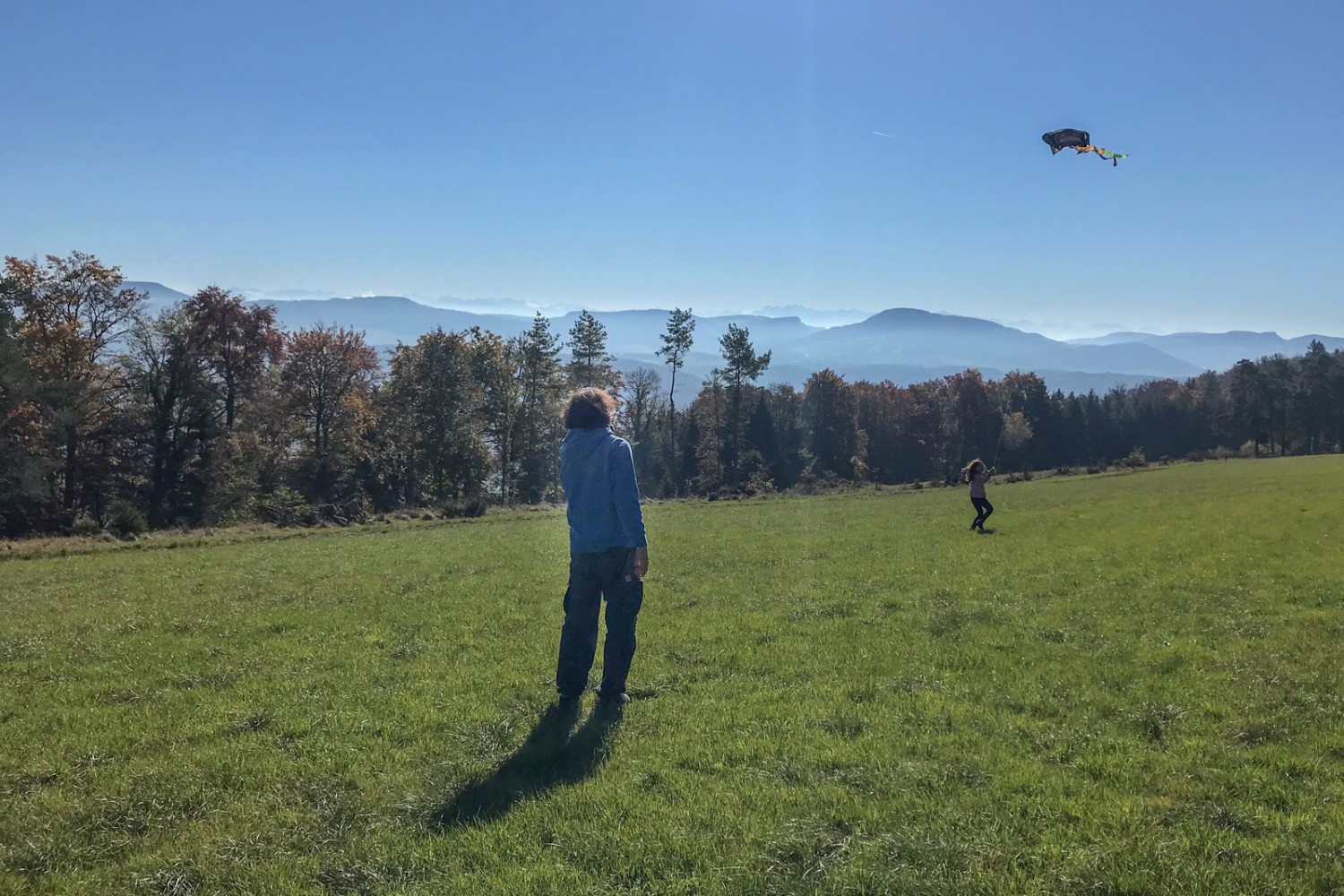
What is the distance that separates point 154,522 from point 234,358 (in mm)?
11889

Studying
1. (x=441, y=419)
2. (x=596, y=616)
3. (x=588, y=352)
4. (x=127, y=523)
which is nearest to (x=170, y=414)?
(x=441, y=419)

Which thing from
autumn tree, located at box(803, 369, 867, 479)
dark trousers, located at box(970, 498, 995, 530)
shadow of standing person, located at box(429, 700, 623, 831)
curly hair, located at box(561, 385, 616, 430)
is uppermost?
autumn tree, located at box(803, 369, 867, 479)

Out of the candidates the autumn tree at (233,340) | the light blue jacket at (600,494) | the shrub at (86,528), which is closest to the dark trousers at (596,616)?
the light blue jacket at (600,494)

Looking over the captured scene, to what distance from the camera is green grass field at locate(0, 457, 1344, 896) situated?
4117 mm

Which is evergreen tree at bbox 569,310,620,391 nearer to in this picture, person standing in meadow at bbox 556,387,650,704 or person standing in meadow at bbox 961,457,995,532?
person standing in meadow at bbox 961,457,995,532

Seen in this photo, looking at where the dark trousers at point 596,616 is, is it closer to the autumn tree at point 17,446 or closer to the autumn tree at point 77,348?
the autumn tree at point 17,446

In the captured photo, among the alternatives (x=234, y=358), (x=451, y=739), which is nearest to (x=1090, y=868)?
(x=451, y=739)

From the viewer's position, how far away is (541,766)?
5.48 meters

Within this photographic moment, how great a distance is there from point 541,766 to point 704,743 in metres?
1.25

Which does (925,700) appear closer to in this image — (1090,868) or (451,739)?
(1090,868)

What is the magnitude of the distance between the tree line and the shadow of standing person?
101 ft

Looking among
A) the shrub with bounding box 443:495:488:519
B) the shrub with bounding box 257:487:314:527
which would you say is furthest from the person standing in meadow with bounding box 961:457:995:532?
the shrub with bounding box 257:487:314:527

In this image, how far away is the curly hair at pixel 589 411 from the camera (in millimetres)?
6911

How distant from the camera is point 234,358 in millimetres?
48281
